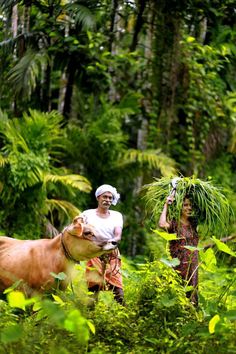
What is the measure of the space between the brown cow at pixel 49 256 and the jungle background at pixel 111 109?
1.55 m

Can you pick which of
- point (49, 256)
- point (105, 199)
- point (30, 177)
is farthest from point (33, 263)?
point (30, 177)

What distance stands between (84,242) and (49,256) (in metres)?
0.35

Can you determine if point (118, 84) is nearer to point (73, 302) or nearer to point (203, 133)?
point (203, 133)

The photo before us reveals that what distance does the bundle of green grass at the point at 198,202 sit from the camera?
579cm

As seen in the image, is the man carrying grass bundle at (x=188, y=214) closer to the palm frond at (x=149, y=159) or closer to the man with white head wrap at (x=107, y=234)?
the man with white head wrap at (x=107, y=234)

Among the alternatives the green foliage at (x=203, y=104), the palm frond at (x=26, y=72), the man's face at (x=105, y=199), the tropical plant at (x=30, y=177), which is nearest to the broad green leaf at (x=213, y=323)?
the man's face at (x=105, y=199)

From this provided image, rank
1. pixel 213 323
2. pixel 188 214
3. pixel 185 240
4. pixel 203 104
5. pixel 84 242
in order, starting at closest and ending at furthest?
1. pixel 213 323
2. pixel 84 242
3. pixel 185 240
4. pixel 188 214
5. pixel 203 104

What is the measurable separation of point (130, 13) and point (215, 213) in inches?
263

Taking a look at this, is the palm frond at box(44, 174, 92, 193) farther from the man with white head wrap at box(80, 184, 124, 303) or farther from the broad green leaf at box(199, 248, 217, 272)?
the broad green leaf at box(199, 248, 217, 272)

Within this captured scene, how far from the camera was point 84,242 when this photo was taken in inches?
208

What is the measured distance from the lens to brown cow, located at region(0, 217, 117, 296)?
529 centimetres

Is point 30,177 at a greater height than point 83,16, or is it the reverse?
point 83,16

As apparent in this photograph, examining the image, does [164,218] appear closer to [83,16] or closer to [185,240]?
[185,240]

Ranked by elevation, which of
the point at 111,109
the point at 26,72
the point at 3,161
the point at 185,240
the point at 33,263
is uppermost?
the point at 26,72
